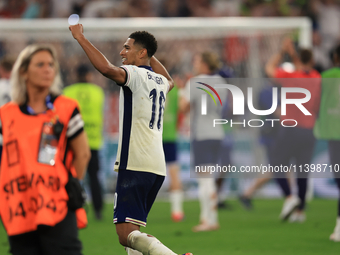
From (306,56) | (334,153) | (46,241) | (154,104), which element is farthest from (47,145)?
(306,56)

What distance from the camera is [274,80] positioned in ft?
33.6

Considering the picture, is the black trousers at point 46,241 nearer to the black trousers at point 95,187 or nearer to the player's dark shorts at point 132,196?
the player's dark shorts at point 132,196

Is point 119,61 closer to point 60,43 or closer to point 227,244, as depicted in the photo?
point 60,43

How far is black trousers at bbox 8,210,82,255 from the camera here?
3387 mm

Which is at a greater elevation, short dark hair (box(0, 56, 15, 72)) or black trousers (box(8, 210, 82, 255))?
short dark hair (box(0, 56, 15, 72))

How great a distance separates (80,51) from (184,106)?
5.96 m

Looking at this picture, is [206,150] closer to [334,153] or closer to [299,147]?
[299,147]

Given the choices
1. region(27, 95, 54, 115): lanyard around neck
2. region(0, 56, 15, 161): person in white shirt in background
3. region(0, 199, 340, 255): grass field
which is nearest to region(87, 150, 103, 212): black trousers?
region(0, 199, 340, 255): grass field

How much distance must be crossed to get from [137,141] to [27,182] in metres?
1.25

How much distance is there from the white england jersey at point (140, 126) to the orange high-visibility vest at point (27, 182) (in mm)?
1010

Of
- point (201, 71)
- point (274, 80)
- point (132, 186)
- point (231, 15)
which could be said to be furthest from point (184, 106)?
point (231, 15)

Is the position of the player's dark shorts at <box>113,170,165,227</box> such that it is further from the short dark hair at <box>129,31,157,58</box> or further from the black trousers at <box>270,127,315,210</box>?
the black trousers at <box>270,127,315,210</box>

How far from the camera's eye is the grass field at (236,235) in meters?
6.67

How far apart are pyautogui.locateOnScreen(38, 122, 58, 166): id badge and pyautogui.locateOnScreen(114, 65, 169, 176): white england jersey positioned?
3.31 feet
